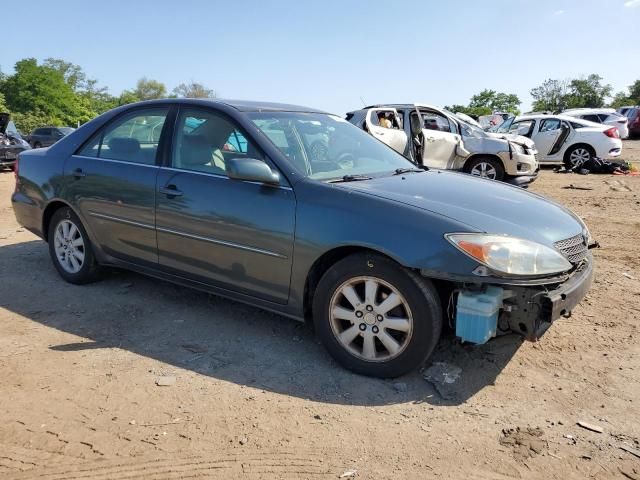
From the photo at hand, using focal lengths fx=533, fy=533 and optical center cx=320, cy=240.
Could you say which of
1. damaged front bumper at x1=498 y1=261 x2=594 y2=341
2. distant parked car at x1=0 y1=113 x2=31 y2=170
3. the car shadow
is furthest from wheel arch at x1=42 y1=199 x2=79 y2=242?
distant parked car at x1=0 y1=113 x2=31 y2=170

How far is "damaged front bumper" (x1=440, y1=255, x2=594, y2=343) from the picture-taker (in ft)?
9.35

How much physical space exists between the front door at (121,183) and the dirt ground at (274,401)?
56 centimetres

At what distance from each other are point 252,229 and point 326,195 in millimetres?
560

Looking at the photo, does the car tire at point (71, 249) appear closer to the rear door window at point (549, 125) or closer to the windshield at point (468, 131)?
the windshield at point (468, 131)

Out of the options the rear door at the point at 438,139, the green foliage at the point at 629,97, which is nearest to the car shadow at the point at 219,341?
the rear door at the point at 438,139

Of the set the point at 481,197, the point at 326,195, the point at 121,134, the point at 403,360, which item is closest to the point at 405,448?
the point at 403,360

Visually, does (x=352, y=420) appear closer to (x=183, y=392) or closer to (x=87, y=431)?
(x=183, y=392)

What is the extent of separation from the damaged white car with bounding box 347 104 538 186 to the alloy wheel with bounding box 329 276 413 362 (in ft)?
24.1

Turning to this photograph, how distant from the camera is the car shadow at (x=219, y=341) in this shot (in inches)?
123

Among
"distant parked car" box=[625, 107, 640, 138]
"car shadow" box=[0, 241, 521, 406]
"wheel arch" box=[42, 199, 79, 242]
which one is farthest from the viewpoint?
"distant parked car" box=[625, 107, 640, 138]

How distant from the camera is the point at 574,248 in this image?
3297mm

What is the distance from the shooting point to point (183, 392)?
3059 mm

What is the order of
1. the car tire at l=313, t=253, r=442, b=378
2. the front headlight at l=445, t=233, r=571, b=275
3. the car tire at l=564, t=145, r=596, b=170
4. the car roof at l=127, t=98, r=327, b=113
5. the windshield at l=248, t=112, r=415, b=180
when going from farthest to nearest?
the car tire at l=564, t=145, r=596, b=170 → the car roof at l=127, t=98, r=327, b=113 → the windshield at l=248, t=112, r=415, b=180 → the car tire at l=313, t=253, r=442, b=378 → the front headlight at l=445, t=233, r=571, b=275

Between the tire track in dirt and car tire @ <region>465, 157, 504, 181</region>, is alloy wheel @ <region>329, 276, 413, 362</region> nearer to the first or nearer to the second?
the tire track in dirt
